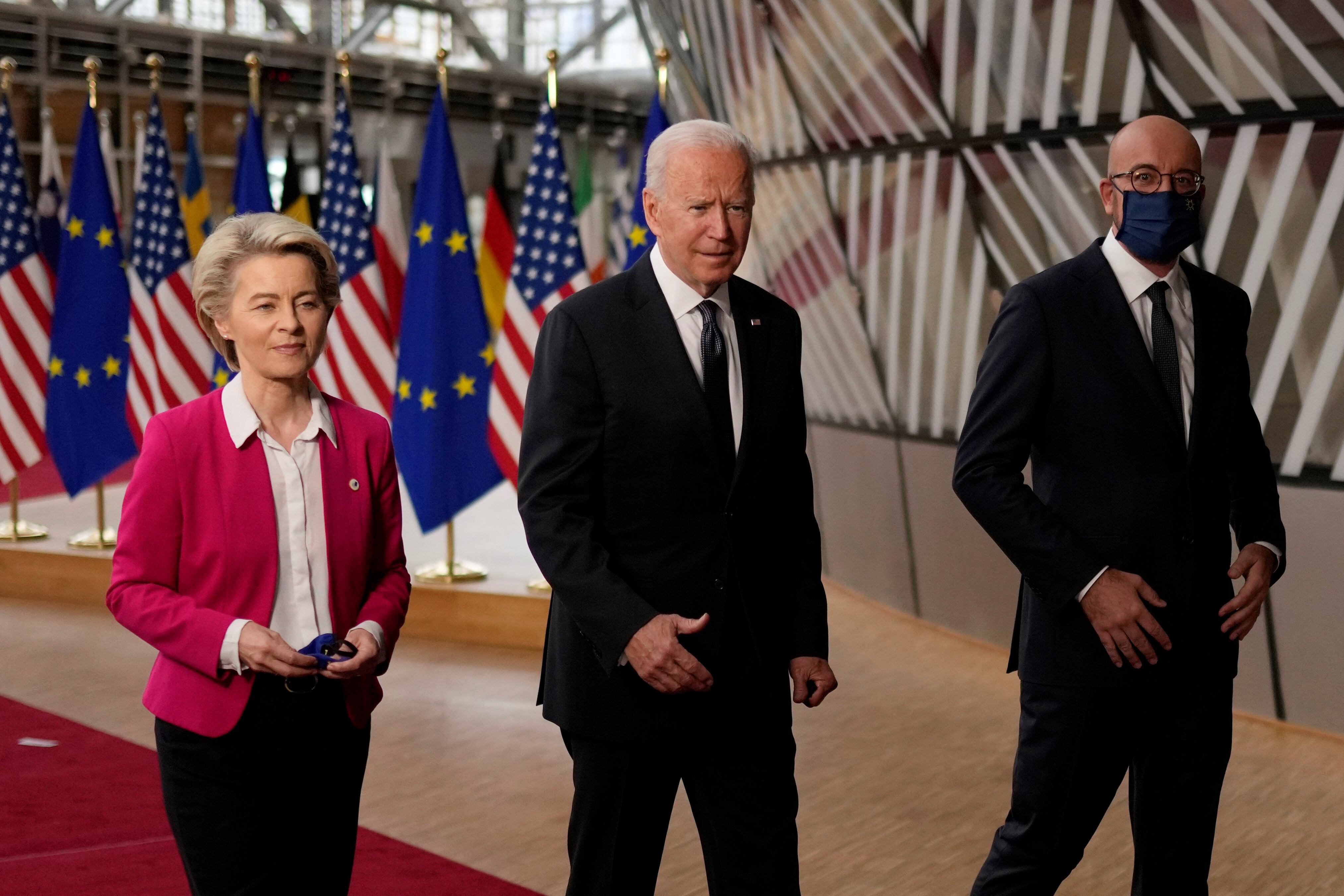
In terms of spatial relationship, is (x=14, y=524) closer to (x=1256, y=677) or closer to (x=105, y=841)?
(x=105, y=841)

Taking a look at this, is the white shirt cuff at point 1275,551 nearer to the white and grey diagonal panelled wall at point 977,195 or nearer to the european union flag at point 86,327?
the white and grey diagonal panelled wall at point 977,195

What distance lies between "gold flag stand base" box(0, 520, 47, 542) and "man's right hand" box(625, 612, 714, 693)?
739 cm

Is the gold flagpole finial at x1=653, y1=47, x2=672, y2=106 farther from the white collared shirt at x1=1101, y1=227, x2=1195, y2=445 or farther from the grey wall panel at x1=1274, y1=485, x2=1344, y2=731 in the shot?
the white collared shirt at x1=1101, y1=227, x2=1195, y2=445

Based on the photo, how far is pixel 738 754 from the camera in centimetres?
267

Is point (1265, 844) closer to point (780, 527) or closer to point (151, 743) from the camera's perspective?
point (780, 527)

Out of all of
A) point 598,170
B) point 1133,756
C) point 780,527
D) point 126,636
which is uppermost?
point 598,170

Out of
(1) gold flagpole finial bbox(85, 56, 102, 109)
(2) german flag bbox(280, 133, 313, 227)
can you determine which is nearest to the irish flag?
(2) german flag bbox(280, 133, 313, 227)

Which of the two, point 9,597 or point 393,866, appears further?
point 9,597

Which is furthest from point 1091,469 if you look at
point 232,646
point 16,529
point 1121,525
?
point 16,529

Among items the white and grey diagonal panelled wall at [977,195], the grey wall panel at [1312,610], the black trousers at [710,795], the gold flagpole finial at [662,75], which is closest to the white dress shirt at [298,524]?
the black trousers at [710,795]

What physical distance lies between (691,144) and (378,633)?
100 centimetres

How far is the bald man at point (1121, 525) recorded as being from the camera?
2828 millimetres

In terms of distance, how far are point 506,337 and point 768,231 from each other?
2567mm

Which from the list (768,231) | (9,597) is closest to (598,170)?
(768,231)
